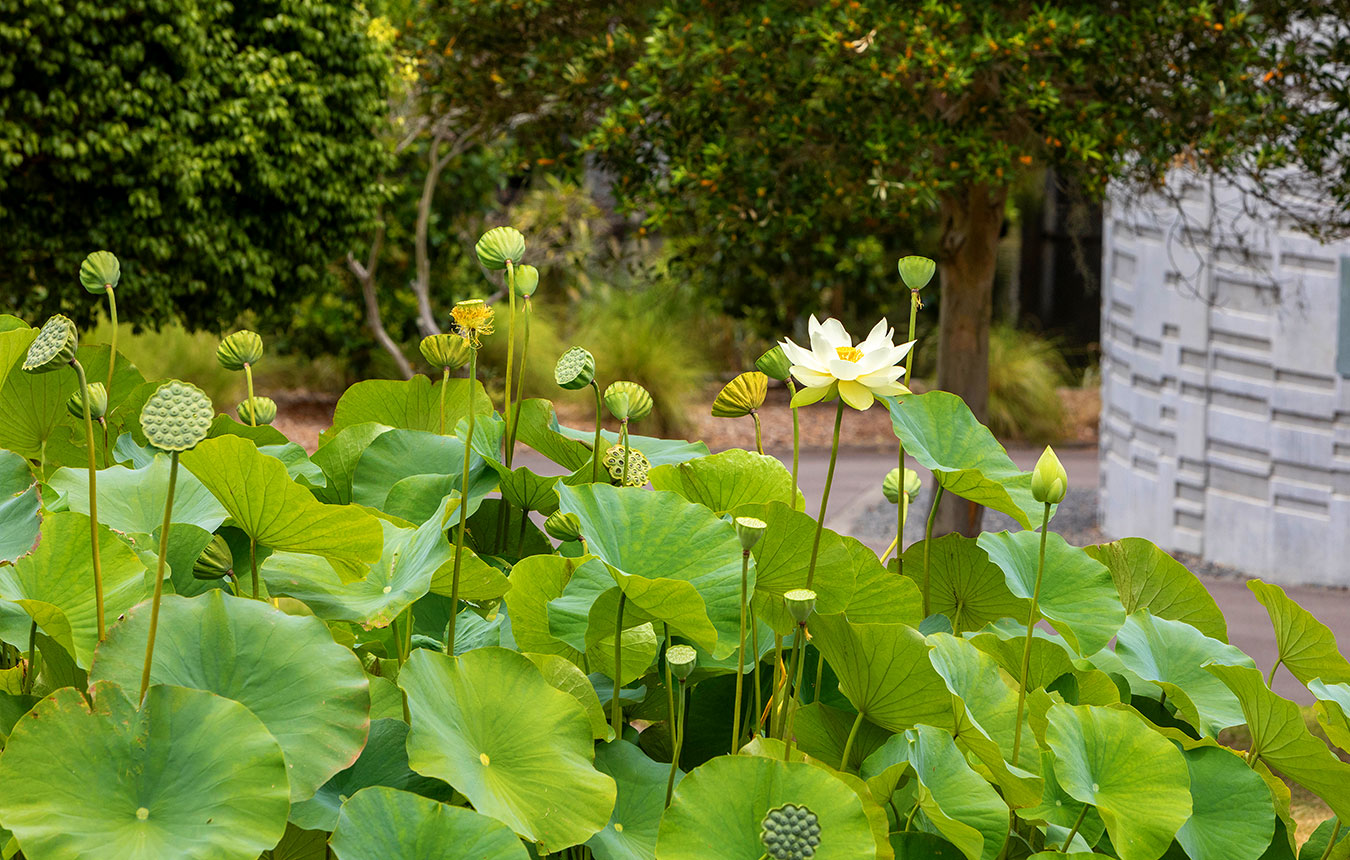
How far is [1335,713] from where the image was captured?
2.56ft

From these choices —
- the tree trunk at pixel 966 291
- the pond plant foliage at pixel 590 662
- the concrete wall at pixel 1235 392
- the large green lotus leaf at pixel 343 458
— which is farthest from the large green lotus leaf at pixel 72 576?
the concrete wall at pixel 1235 392

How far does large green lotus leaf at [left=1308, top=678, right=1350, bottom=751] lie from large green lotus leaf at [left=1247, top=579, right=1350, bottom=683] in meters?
0.09

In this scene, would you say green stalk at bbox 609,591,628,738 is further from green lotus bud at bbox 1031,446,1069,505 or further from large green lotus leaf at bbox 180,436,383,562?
green lotus bud at bbox 1031,446,1069,505

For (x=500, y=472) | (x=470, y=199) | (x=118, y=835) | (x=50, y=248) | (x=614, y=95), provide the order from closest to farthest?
1. (x=118, y=835)
2. (x=500, y=472)
3. (x=614, y=95)
4. (x=50, y=248)
5. (x=470, y=199)

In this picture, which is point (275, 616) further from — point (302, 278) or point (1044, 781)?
point (302, 278)

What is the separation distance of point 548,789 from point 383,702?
135 millimetres

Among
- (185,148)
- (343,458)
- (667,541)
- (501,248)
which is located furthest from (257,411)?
(185,148)

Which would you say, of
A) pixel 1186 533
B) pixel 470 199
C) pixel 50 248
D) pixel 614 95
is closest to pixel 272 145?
pixel 50 248

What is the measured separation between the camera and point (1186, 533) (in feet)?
20.5

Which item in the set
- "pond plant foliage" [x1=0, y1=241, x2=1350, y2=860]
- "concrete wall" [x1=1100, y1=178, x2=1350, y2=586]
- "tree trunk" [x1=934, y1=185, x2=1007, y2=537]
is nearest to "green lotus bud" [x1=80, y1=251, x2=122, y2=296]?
"pond plant foliage" [x1=0, y1=241, x2=1350, y2=860]

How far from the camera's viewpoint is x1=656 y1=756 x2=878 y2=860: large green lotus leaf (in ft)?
2.13

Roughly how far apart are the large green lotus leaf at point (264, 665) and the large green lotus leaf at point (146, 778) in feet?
0.14

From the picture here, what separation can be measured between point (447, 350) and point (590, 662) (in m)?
0.27

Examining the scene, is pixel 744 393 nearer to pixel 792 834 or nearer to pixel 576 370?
pixel 576 370
